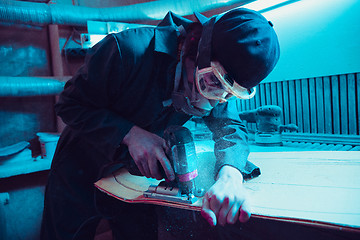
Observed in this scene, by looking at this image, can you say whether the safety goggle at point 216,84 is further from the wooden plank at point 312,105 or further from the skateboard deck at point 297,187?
the wooden plank at point 312,105

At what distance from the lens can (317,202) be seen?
29.9 inches

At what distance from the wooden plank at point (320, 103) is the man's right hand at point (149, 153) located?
1.10 meters

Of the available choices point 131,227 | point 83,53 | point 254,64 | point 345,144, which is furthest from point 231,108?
point 83,53

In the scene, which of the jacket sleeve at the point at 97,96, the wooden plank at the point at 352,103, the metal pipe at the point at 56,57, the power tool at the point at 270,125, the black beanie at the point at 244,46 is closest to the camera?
the black beanie at the point at 244,46

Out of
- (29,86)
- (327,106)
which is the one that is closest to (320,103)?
(327,106)

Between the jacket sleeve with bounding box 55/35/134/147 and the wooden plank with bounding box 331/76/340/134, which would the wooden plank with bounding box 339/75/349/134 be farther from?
the jacket sleeve with bounding box 55/35/134/147

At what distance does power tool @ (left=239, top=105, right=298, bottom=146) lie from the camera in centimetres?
161

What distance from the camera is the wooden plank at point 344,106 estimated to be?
56.3 inches

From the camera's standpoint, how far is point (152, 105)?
1.16 m

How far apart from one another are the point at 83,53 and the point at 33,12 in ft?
1.54

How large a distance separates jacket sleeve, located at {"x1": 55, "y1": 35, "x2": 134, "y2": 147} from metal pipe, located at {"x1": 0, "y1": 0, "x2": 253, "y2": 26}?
1123 mm

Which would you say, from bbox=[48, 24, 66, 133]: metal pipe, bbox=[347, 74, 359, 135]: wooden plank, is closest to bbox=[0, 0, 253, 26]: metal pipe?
bbox=[48, 24, 66, 133]: metal pipe

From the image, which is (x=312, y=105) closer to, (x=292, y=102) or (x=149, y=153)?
(x=292, y=102)

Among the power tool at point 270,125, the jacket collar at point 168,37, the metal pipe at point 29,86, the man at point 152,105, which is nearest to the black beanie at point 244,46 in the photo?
the man at point 152,105
